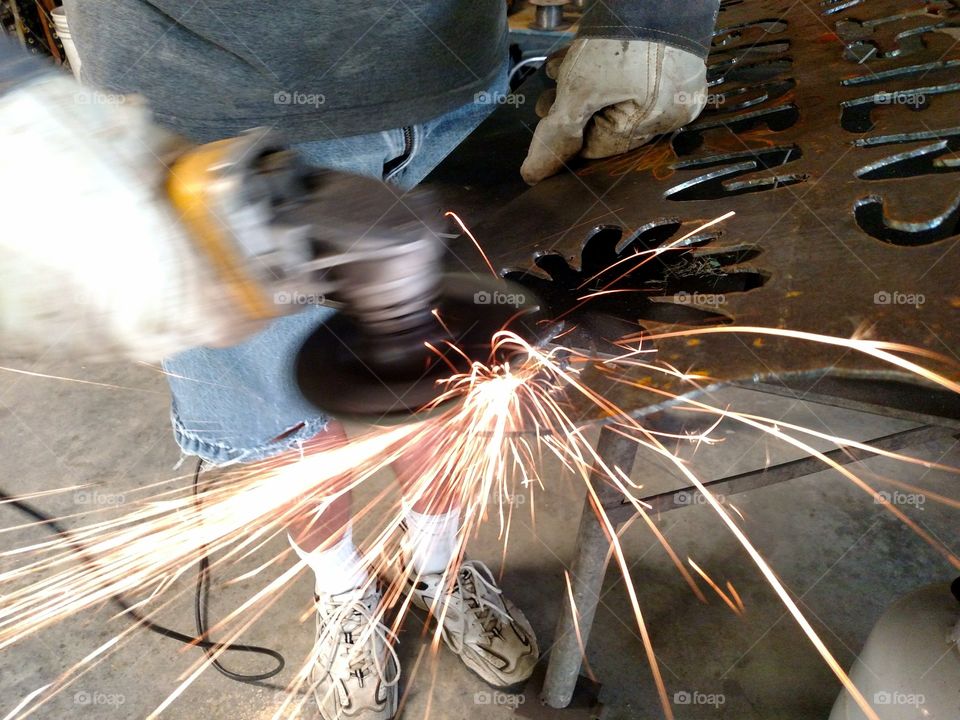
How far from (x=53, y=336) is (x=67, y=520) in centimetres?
174

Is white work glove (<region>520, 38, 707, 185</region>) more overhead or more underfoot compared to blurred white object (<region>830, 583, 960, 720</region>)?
more overhead

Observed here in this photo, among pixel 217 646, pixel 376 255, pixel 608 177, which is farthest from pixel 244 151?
pixel 217 646

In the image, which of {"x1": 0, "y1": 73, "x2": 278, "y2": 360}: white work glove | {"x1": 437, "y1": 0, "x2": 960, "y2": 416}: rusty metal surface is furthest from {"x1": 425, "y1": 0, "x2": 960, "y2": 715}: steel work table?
{"x1": 0, "y1": 73, "x2": 278, "y2": 360}: white work glove

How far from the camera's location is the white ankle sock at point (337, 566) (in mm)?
1390

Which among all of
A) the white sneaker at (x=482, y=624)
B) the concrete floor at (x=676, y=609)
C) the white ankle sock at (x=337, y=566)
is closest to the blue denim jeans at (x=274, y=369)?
the white ankle sock at (x=337, y=566)

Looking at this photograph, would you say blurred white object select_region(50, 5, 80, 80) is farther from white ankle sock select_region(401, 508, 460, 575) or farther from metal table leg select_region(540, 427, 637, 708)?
metal table leg select_region(540, 427, 637, 708)

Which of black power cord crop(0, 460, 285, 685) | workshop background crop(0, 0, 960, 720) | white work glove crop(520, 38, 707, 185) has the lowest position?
black power cord crop(0, 460, 285, 685)

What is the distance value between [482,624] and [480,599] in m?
0.06

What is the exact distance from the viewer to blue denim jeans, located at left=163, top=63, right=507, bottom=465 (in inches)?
40.7

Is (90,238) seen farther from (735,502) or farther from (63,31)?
(63,31)

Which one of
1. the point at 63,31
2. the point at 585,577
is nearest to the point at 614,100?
the point at 585,577

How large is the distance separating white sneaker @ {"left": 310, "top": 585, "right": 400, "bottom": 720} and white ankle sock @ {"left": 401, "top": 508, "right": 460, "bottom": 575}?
0.44 feet

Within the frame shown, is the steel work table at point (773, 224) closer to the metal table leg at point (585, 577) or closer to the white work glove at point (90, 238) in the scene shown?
the metal table leg at point (585, 577)

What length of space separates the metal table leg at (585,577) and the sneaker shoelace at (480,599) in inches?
6.4
